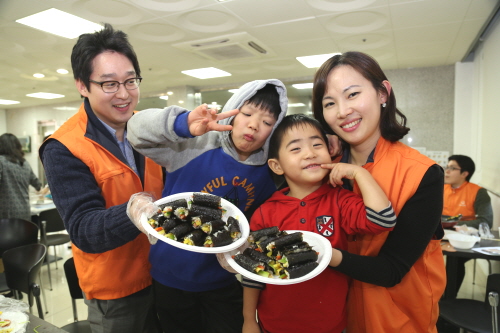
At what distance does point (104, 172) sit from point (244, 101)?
27.6 inches

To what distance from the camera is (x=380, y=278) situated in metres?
1.19

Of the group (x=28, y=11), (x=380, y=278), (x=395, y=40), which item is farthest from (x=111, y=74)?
(x=395, y=40)

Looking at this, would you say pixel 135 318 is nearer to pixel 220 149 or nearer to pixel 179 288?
pixel 179 288

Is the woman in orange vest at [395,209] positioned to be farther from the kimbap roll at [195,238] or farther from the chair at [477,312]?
the chair at [477,312]

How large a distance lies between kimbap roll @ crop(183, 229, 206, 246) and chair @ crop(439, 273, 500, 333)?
1982 millimetres

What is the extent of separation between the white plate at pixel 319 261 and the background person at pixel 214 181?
0.37 metres

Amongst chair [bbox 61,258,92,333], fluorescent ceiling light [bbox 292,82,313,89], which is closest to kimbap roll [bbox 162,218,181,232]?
chair [bbox 61,258,92,333]

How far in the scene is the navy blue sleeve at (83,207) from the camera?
1184 mm

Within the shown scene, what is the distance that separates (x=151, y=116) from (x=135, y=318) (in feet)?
3.47

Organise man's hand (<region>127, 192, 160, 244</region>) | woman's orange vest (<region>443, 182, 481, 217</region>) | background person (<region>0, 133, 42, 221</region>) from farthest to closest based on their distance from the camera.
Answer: background person (<region>0, 133, 42, 221</region>), woman's orange vest (<region>443, 182, 481, 217</region>), man's hand (<region>127, 192, 160, 244</region>)

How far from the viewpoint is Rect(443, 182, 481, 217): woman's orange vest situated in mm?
4188

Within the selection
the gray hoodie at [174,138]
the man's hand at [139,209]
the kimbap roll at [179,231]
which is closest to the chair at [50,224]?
the gray hoodie at [174,138]

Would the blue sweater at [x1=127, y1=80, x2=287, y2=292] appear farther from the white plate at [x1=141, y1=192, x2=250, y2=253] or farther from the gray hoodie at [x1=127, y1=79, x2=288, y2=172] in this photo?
the white plate at [x1=141, y1=192, x2=250, y2=253]

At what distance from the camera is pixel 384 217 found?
43.9 inches
